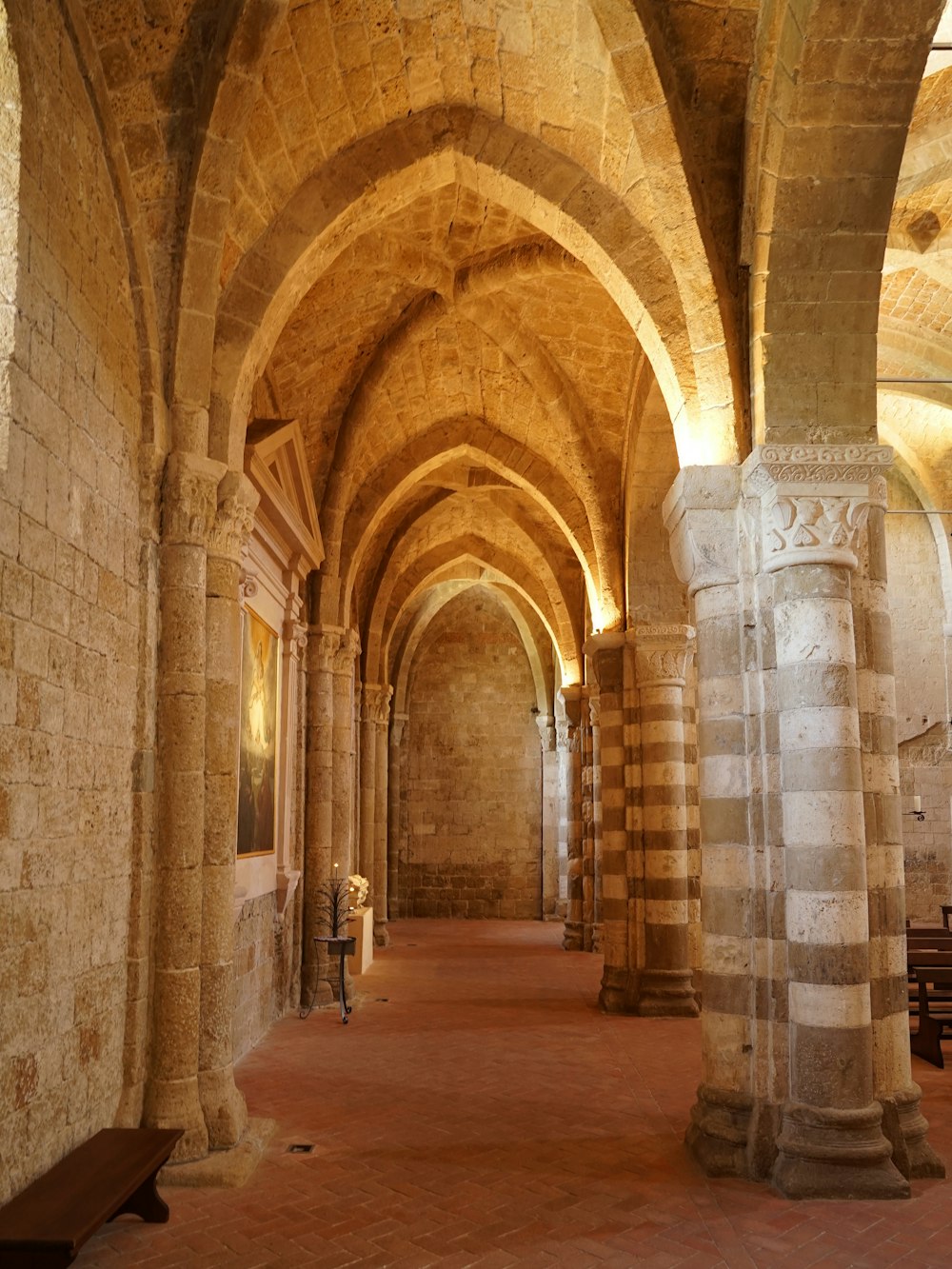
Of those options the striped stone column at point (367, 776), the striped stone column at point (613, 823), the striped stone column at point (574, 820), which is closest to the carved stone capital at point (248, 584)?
the striped stone column at point (613, 823)

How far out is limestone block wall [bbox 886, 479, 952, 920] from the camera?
14.8 m

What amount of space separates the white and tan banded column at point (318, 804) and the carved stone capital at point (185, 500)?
212 inches

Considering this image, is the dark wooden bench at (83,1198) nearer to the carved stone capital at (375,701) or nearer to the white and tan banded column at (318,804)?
the white and tan banded column at (318,804)

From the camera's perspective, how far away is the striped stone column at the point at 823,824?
4.95 meters

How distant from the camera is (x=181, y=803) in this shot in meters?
5.66

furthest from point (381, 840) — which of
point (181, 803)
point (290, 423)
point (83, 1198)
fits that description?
point (83, 1198)

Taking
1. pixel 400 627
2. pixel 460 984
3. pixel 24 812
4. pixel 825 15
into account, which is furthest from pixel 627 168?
pixel 400 627

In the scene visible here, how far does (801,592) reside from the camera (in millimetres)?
5406

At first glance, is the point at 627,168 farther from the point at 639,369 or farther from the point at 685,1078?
the point at 685,1078

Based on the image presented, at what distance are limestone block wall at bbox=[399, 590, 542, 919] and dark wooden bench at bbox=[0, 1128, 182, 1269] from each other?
664 inches

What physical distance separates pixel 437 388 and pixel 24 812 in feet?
27.3

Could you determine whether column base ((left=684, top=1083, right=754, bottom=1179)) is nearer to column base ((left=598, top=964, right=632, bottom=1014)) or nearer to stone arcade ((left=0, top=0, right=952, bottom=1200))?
stone arcade ((left=0, top=0, right=952, bottom=1200))

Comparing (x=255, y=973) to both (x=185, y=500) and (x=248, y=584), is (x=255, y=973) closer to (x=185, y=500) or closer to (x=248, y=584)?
(x=248, y=584)

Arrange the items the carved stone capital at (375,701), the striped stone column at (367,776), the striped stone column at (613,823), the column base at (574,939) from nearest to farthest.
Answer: the striped stone column at (613,823) → the column base at (574,939) → the striped stone column at (367,776) → the carved stone capital at (375,701)
